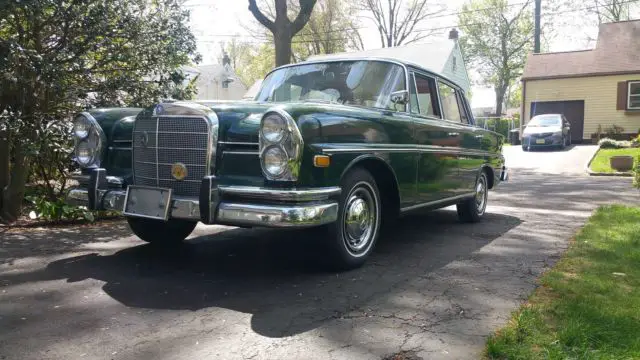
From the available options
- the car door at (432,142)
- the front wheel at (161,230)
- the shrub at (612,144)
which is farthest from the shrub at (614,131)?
the front wheel at (161,230)

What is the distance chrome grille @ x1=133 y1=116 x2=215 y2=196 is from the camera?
12.8 ft

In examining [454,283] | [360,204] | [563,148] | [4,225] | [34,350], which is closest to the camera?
[34,350]

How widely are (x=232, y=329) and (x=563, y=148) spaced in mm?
23009

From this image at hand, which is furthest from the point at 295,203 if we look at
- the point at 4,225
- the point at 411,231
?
the point at 4,225

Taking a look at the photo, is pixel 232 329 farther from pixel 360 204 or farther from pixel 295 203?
pixel 360 204

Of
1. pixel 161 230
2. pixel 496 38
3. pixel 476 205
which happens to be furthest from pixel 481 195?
pixel 496 38

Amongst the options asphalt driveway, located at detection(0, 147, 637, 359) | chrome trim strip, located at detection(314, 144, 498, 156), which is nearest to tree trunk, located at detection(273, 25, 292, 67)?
chrome trim strip, located at detection(314, 144, 498, 156)

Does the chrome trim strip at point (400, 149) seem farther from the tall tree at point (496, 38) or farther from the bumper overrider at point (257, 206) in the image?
the tall tree at point (496, 38)

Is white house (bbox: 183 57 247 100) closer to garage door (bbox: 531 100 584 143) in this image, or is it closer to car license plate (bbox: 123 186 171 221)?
garage door (bbox: 531 100 584 143)

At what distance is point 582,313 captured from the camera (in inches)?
128

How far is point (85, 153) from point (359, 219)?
2373 millimetres

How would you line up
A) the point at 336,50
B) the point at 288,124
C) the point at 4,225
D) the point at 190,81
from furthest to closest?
the point at 336,50
the point at 190,81
the point at 4,225
the point at 288,124

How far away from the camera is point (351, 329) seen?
3.04 metres

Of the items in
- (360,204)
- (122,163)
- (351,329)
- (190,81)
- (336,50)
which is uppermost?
(336,50)
